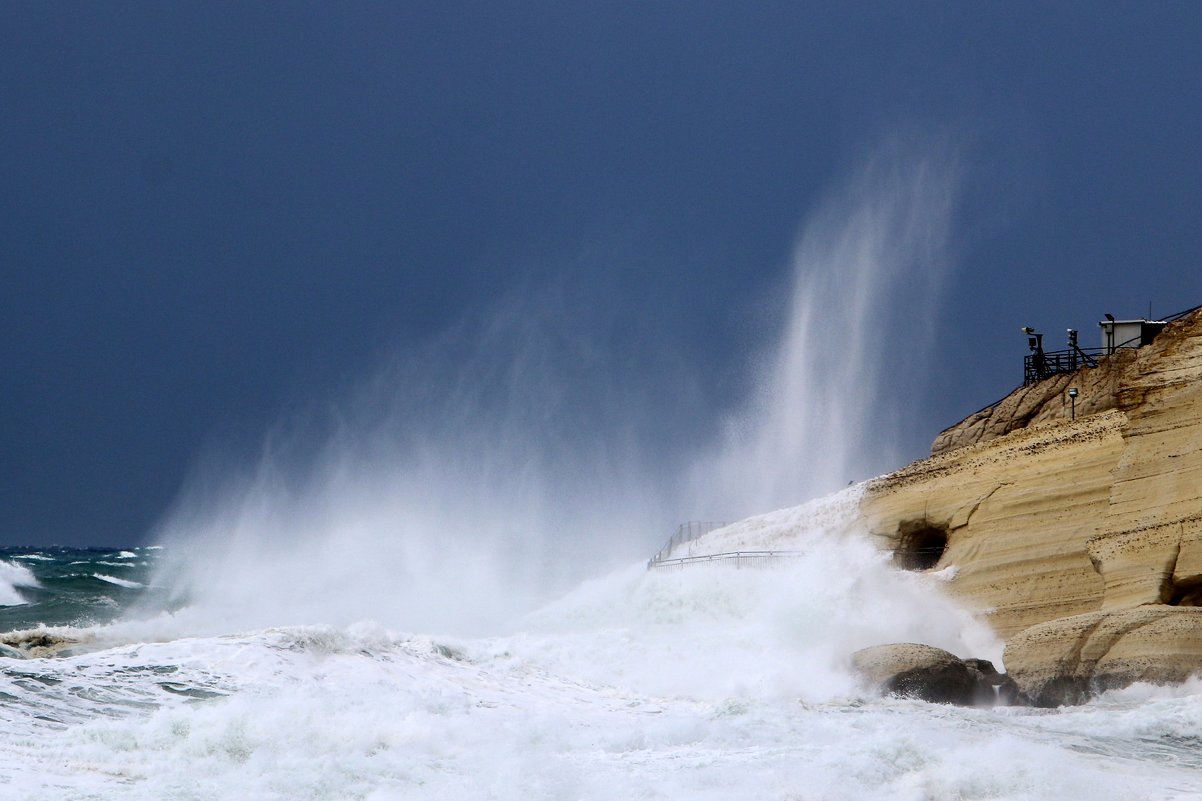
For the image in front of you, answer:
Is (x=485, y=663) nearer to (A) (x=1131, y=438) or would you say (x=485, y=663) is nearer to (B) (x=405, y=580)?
(A) (x=1131, y=438)

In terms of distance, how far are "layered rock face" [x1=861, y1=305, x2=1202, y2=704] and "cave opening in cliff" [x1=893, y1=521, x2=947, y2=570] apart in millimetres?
30

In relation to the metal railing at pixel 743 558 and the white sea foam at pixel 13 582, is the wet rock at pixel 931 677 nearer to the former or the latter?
the metal railing at pixel 743 558

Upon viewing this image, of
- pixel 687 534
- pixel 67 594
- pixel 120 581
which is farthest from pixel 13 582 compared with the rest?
pixel 687 534

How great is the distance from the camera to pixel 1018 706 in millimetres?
18484

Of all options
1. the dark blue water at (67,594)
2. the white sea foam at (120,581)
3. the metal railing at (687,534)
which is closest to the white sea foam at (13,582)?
the dark blue water at (67,594)

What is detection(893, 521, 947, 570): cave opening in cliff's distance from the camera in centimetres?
2612

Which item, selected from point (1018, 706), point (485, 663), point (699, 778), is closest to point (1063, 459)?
point (1018, 706)

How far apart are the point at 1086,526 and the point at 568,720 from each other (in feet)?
34.3

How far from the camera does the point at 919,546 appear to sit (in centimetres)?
2655

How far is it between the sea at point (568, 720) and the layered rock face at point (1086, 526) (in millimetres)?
644

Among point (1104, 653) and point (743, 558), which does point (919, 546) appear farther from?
point (1104, 653)

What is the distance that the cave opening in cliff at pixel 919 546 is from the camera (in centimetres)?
2612

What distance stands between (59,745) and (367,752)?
10.0ft

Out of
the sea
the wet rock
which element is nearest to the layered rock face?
the wet rock
